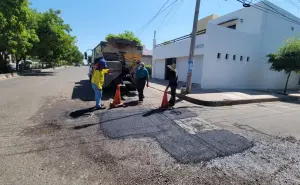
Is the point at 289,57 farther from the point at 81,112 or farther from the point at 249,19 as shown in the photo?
the point at 81,112

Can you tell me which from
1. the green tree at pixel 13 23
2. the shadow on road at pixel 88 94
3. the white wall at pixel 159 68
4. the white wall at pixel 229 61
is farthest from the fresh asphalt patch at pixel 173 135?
the white wall at pixel 159 68

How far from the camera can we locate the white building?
478 inches

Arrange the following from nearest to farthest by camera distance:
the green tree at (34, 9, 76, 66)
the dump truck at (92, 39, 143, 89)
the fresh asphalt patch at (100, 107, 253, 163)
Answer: the fresh asphalt patch at (100, 107, 253, 163) → the dump truck at (92, 39, 143, 89) → the green tree at (34, 9, 76, 66)

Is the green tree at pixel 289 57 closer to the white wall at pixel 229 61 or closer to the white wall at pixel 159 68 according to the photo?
the white wall at pixel 229 61

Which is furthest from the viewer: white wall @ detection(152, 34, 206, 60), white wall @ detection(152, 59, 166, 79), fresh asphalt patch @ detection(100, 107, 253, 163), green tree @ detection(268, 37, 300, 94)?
white wall @ detection(152, 59, 166, 79)

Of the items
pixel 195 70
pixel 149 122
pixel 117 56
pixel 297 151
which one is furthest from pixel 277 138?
pixel 195 70

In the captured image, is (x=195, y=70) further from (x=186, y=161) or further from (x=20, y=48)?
(x=20, y=48)

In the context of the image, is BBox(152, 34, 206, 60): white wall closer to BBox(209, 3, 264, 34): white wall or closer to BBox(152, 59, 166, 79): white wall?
BBox(152, 59, 166, 79): white wall

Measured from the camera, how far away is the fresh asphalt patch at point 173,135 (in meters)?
3.35

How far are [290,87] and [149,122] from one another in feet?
62.5

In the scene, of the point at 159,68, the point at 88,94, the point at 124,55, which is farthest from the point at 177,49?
the point at 88,94

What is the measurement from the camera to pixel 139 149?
3.38 metres

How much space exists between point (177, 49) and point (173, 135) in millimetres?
12605

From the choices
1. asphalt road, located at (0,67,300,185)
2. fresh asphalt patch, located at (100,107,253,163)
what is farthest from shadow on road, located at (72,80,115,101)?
fresh asphalt patch, located at (100,107,253,163)
